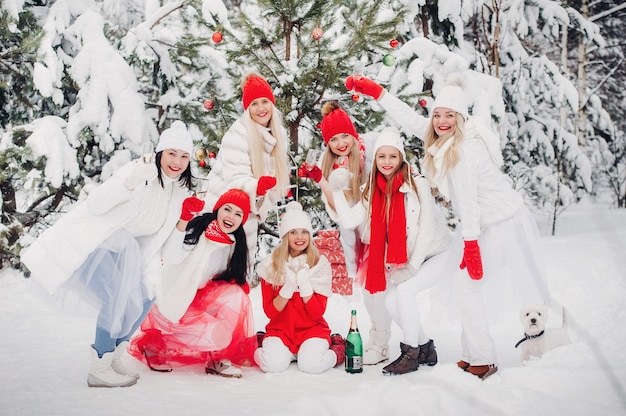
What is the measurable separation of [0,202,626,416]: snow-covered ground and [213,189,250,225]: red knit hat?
1.11 m

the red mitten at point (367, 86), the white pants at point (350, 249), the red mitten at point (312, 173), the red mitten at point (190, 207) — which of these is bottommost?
the white pants at point (350, 249)

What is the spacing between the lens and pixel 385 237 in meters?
3.85

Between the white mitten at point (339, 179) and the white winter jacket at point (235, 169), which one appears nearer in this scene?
the white mitten at point (339, 179)

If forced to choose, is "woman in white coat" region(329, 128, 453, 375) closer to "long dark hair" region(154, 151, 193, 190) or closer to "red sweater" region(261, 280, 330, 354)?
"red sweater" region(261, 280, 330, 354)

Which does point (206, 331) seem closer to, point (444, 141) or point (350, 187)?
point (350, 187)

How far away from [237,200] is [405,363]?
1.55 metres

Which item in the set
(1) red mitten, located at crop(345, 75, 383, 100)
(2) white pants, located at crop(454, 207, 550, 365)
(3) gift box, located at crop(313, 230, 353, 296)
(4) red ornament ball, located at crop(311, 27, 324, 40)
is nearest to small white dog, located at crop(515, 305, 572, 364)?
(2) white pants, located at crop(454, 207, 550, 365)

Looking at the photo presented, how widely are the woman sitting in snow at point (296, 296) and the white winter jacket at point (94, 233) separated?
846mm

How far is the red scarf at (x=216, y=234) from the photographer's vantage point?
3.79 metres

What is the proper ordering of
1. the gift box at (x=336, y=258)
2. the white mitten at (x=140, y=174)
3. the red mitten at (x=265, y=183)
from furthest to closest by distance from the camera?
the gift box at (x=336, y=258), the red mitten at (x=265, y=183), the white mitten at (x=140, y=174)

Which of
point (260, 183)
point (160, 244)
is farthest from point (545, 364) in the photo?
point (160, 244)

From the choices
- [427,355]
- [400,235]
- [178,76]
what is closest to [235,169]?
[400,235]

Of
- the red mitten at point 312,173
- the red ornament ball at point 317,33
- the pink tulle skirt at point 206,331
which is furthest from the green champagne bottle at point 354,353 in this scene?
the red ornament ball at point 317,33

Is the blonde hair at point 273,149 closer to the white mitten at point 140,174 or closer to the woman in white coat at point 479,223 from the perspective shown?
the white mitten at point 140,174
